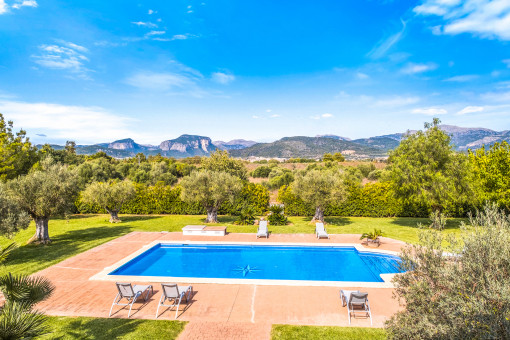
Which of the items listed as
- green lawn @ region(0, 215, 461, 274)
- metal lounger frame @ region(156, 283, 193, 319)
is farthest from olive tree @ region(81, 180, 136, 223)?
metal lounger frame @ region(156, 283, 193, 319)

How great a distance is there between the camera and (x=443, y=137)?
54.9 feet

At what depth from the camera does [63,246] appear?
13891 mm

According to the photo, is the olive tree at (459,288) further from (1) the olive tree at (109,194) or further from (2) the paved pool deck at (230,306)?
(1) the olive tree at (109,194)

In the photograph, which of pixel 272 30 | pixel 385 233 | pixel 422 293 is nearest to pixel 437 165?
pixel 385 233

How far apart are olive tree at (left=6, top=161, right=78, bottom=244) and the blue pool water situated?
5612 mm

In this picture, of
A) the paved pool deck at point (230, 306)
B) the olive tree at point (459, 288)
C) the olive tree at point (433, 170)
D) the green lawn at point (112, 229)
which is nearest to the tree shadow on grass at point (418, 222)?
the green lawn at point (112, 229)

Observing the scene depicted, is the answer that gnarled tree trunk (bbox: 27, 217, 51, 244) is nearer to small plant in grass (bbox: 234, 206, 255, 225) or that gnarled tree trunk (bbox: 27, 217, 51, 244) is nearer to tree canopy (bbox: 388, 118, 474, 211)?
small plant in grass (bbox: 234, 206, 255, 225)

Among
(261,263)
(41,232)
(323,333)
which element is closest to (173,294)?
(323,333)

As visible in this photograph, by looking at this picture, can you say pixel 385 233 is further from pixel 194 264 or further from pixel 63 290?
pixel 63 290

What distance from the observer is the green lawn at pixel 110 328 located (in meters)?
6.46

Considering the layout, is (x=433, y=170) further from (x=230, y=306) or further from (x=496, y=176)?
(x=230, y=306)

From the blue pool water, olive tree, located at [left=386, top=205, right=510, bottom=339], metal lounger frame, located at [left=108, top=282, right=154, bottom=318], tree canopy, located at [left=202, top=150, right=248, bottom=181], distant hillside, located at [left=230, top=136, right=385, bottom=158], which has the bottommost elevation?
the blue pool water

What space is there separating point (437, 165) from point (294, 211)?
427 inches

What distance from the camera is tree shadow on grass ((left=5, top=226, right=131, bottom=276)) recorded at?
11.8 metres
